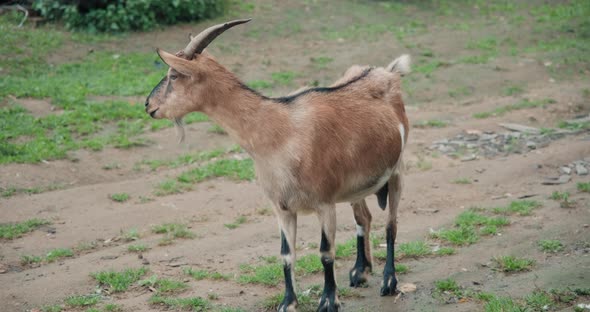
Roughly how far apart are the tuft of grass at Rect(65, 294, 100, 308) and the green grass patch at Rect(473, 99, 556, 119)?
747cm

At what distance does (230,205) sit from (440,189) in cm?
264

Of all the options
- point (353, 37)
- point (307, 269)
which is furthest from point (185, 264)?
point (353, 37)

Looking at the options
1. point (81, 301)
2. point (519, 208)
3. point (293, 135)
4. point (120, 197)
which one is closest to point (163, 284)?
point (81, 301)

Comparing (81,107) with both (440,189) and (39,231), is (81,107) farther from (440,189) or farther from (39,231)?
(440,189)

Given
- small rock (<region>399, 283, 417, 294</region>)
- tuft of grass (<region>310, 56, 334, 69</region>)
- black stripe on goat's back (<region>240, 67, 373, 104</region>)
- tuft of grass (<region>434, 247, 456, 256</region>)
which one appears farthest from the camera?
tuft of grass (<region>310, 56, 334, 69</region>)

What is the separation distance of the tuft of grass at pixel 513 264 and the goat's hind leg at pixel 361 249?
123 centimetres

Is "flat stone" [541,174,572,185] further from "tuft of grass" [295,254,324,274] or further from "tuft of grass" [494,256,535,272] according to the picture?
"tuft of grass" [295,254,324,274]

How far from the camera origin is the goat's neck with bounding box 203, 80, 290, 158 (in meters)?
5.93

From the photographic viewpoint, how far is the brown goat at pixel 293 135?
5.91 meters

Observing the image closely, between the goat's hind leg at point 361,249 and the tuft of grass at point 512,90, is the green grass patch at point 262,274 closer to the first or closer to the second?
the goat's hind leg at point 361,249

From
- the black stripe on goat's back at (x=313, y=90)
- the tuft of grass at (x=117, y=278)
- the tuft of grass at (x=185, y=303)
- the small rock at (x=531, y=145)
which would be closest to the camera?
the black stripe on goat's back at (x=313, y=90)

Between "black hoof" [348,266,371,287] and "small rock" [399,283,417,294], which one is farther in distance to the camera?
"black hoof" [348,266,371,287]

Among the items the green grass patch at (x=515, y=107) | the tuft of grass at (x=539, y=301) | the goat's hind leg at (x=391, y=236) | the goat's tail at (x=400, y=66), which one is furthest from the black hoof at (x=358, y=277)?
the green grass patch at (x=515, y=107)

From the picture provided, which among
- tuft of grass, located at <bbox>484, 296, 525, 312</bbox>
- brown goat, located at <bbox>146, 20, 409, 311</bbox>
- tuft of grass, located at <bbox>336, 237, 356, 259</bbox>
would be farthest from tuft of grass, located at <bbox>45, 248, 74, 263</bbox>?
tuft of grass, located at <bbox>484, 296, 525, 312</bbox>
